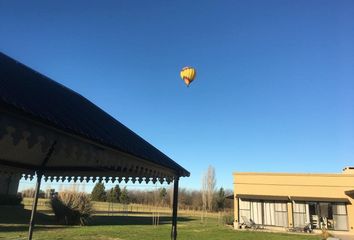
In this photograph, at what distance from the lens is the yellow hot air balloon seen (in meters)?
18.4

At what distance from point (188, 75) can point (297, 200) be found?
16890mm

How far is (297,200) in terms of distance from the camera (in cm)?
2958

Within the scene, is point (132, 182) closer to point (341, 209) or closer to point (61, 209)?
point (61, 209)

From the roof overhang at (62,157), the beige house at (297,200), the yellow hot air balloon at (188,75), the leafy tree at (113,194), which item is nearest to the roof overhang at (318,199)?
the beige house at (297,200)

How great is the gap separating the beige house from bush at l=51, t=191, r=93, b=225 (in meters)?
12.2

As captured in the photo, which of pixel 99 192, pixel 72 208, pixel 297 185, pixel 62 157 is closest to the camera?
pixel 62 157

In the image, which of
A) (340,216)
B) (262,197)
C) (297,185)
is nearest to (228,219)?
(262,197)

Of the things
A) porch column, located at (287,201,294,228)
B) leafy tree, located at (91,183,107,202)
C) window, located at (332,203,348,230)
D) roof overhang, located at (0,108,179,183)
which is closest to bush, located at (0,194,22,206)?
porch column, located at (287,201,294,228)

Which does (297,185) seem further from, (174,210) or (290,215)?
(174,210)

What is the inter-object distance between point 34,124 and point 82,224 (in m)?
21.0

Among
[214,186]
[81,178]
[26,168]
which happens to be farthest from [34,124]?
[214,186]

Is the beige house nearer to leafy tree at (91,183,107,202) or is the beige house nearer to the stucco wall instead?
the stucco wall

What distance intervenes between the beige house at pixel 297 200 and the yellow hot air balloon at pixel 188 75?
15.2 meters

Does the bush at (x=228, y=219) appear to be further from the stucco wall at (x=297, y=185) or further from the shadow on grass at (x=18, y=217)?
the shadow on grass at (x=18, y=217)
